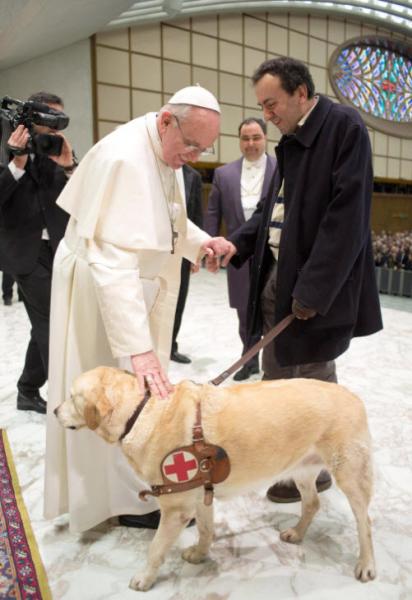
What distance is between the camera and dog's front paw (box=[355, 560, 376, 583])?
1956 millimetres

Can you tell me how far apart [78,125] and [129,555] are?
1014 cm

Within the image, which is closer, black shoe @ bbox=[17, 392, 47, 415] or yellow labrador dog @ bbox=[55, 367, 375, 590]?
yellow labrador dog @ bbox=[55, 367, 375, 590]

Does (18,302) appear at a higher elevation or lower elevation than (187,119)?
lower

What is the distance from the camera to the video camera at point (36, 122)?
267 centimetres

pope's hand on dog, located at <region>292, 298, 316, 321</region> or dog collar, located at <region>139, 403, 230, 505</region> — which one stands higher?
pope's hand on dog, located at <region>292, 298, 316, 321</region>

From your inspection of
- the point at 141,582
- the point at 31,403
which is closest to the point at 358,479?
the point at 141,582

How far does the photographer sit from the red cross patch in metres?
1.59

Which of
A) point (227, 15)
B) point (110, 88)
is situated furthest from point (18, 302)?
point (227, 15)

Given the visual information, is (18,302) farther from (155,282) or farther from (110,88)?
(110,88)

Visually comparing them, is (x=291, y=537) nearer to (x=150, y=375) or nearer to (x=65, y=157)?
(x=150, y=375)

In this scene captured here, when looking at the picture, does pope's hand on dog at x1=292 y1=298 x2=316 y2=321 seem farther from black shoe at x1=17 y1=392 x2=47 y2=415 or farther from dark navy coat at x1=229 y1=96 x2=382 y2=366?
black shoe at x1=17 y1=392 x2=47 y2=415

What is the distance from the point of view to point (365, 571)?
1.96 m

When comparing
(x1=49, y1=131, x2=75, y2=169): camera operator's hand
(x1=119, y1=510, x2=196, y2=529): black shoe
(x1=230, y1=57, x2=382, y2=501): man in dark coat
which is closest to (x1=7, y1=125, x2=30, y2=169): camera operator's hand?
(x1=49, y1=131, x2=75, y2=169): camera operator's hand

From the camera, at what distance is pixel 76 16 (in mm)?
8844
